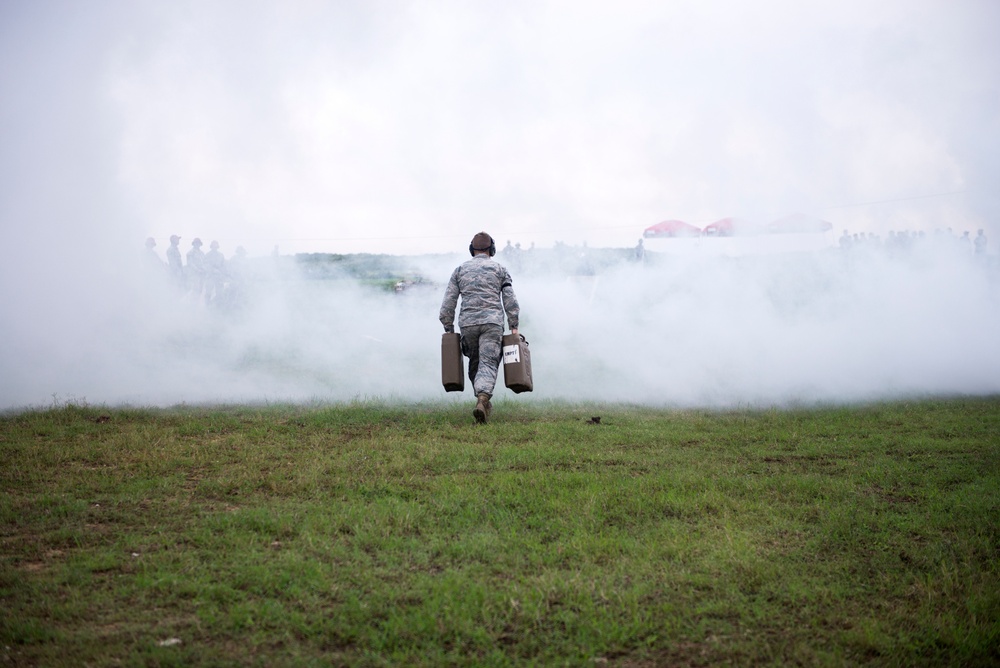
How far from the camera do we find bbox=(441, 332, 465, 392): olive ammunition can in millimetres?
9062

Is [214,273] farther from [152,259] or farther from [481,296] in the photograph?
[481,296]

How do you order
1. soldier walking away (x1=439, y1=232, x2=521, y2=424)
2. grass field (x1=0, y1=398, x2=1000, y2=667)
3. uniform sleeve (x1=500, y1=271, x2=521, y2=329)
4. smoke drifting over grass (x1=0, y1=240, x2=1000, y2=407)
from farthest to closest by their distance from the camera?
smoke drifting over grass (x1=0, y1=240, x2=1000, y2=407) → uniform sleeve (x1=500, y1=271, x2=521, y2=329) → soldier walking away (x1=439, y1=232, x2=521, y2=424) → grass field (x1=0, y1=398, x2=1000, y2=667)

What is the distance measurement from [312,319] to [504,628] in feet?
43.2

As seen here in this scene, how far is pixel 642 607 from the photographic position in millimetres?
3689

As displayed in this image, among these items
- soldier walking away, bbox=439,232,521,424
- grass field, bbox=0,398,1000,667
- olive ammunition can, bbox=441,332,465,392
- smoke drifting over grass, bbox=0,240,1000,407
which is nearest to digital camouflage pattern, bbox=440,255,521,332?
soldier walking away, bbox=439,232,521,424

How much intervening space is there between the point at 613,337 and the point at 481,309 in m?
5.80

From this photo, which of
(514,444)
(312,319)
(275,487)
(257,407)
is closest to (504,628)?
(275,487)

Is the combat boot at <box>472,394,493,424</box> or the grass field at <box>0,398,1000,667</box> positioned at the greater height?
the combat boot at <box>472,394,493,424</box>

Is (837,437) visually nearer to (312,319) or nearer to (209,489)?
(209,489)

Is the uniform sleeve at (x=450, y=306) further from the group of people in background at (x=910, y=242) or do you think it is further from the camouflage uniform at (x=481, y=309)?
the group of people in background at (x=910, y=242)

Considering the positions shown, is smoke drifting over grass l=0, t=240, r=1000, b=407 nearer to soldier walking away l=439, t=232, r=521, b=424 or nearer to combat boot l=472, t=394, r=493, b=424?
soldier walking away l=439, t=232, r=521, b=424

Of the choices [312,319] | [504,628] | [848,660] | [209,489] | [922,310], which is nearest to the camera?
[848,660]

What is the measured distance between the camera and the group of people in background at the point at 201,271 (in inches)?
667

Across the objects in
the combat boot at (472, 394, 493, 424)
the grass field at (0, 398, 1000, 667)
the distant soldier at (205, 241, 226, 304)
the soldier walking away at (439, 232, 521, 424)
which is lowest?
the grass field at (0, 398, 1000, 667)
